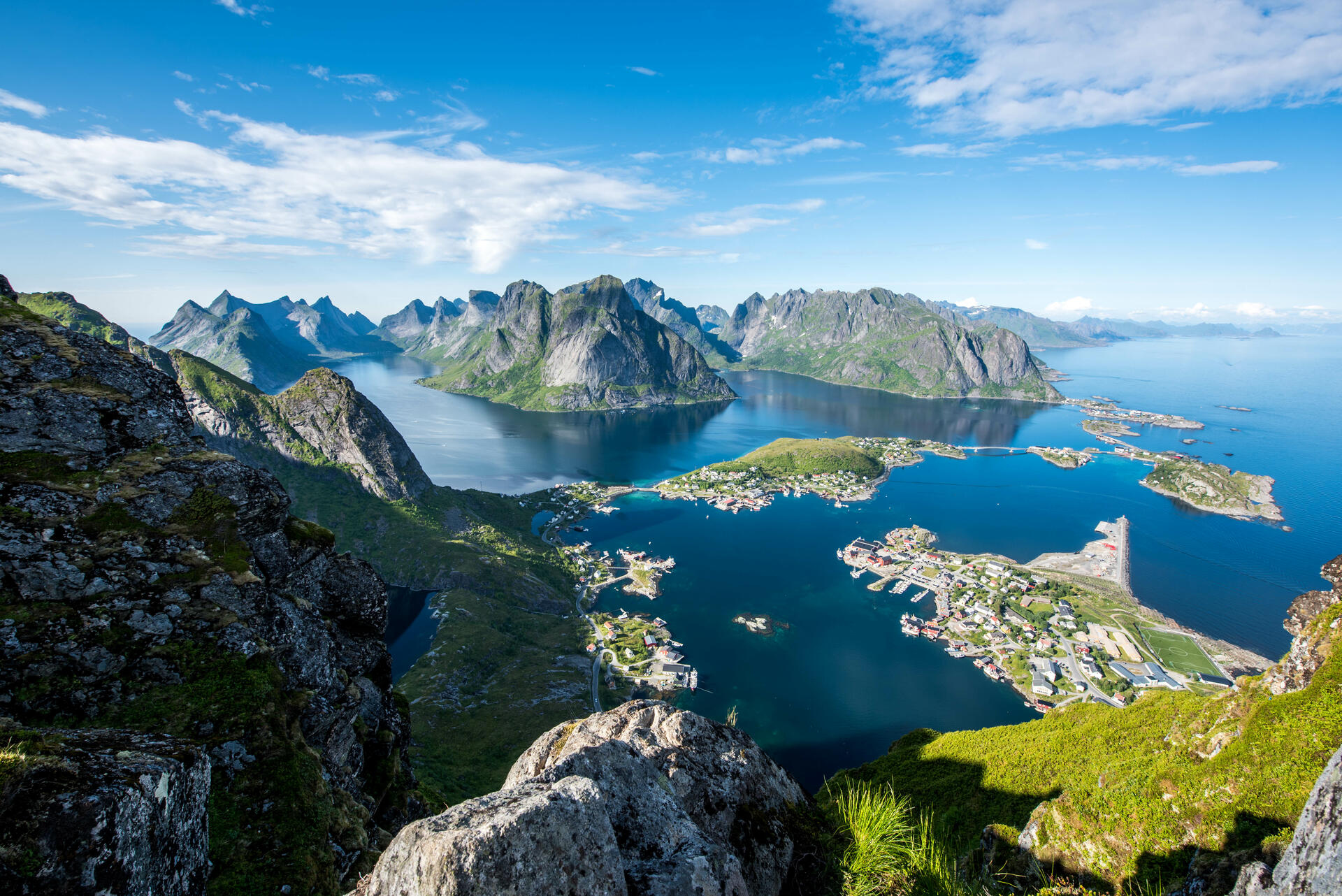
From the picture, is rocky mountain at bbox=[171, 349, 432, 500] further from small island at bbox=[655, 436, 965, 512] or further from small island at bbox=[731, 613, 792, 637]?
small island at bbox=[731, 613, 792, 637]

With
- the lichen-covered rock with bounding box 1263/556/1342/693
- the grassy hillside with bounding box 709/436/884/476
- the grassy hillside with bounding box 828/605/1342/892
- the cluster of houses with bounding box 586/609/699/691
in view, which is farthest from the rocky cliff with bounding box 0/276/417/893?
the grassy hillside with bounding box 709/436/884/476

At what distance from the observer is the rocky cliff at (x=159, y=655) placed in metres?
Answer: 7.78

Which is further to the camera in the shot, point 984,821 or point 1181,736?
point 984,821

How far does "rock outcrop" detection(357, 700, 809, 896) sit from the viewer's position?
243 inches

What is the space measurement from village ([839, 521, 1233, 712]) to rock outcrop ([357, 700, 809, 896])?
2515 inches

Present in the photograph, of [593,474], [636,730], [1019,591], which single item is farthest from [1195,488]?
[636,730]

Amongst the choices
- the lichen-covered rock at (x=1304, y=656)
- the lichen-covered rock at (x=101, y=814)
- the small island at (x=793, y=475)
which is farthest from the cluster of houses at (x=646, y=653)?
the lichen-covered rock at (x=101, y=814)

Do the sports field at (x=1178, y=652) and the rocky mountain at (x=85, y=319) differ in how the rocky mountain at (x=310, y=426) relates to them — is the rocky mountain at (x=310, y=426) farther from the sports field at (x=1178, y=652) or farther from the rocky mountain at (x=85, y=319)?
the sports field at (x=1178, y=652)

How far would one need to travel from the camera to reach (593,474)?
155 meters

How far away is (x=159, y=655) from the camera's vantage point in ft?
42.4

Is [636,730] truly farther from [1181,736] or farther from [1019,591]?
[1019,591]

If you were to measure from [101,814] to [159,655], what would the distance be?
764 cm

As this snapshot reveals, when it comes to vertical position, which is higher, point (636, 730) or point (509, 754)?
point (636, 730)

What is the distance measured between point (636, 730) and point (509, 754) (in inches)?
1725
